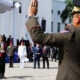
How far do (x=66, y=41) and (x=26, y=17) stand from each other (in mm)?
43711

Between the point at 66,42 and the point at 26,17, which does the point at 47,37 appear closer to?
the point at 66,42

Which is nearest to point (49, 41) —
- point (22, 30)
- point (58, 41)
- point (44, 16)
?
point (58, 41)

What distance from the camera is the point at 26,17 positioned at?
46594mm

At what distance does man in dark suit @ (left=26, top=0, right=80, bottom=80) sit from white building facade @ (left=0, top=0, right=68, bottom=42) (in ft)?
93.5

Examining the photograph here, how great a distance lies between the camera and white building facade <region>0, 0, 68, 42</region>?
4344cm

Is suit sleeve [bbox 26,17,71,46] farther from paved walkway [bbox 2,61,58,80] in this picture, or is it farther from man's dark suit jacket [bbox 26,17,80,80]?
paved walkway [bbox 2,61,58,80]

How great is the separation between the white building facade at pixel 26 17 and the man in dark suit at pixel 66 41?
28499mm

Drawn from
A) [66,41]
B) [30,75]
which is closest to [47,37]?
[66,41]

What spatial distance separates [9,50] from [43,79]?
25.2 feet

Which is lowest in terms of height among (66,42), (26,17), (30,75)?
(30,75)

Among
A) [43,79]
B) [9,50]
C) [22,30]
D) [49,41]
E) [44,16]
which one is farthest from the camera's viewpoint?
[44,16]

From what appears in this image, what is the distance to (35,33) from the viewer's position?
3041 mm

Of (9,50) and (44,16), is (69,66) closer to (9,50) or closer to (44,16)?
(9,50)

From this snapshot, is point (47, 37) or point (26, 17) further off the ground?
point (26, 17)
